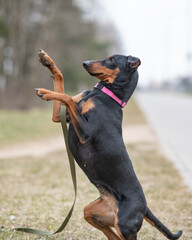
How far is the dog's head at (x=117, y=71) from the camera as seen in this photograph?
330cm

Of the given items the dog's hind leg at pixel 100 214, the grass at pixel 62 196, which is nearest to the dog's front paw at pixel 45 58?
the dog's hind leg at pixel 100 214

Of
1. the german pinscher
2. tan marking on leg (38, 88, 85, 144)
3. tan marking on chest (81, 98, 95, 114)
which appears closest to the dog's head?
the german pinscher

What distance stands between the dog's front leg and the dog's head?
34 cm

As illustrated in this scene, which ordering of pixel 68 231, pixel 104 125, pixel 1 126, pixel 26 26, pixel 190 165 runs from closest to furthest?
pixel 104 125, pixel 68 231, pixel 190 165, pixel 1 126, pixel 26 26

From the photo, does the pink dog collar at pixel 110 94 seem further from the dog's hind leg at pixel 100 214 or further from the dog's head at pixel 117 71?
the dog's hind leg at pixel 100 214

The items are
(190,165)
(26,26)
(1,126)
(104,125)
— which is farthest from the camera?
(26,26)

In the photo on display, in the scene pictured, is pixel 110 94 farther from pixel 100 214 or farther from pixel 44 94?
pixel 100 214

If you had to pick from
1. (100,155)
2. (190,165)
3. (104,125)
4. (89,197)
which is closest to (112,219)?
(100,155)

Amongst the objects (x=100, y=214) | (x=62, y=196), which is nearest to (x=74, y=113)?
(x=100, y=214)

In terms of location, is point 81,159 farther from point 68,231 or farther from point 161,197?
point 161,197

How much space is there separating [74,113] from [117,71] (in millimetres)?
558

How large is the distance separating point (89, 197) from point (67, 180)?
4.32ft

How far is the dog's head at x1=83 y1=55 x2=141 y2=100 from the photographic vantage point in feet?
10.8

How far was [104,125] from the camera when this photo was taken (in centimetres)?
330
